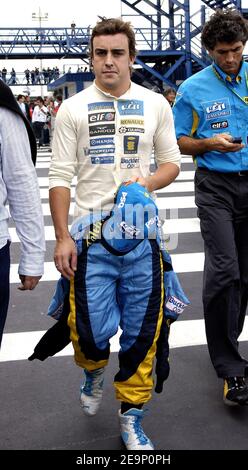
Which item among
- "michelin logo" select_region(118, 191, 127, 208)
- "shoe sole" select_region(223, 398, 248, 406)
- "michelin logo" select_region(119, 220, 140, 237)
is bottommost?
"shoe sole" select_region(223, 398, 248, 406)

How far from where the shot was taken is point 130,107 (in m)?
2.76

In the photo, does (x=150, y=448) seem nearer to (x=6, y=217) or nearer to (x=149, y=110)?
(x=6, y=217)

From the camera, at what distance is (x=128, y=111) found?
276cm

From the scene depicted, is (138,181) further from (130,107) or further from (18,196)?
(18,196)

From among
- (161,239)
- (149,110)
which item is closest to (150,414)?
(161,239)

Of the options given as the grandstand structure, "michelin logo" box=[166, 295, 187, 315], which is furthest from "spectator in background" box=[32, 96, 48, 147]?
"michelin logo" box=[166, 295, 187, 315]

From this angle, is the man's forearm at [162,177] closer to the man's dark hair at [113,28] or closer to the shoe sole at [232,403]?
the man's dark hair at [113,28]

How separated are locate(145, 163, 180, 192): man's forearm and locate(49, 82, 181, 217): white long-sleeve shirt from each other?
7 centimetres

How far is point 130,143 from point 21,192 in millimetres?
619

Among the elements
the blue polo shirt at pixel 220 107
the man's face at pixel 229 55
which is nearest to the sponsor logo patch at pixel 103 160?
the blue polo shirt at pixel 220 107

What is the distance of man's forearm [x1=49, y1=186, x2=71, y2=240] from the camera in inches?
108

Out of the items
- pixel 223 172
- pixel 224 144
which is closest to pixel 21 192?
pixel 224 144

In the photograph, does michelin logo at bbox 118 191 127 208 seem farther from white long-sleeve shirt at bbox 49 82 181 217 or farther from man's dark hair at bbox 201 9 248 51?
man's dark hair at bbox 201 9 248 51

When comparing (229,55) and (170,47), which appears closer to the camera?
(229,55)
